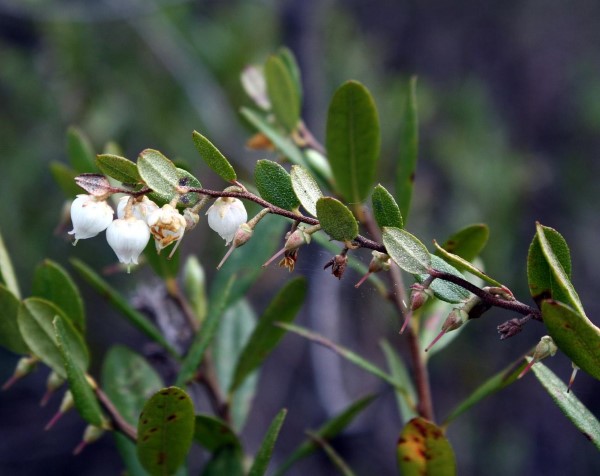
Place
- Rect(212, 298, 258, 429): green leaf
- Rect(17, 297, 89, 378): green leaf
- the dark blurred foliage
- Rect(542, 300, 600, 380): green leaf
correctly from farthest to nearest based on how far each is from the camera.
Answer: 1. the dark blurred foliage
2. Rect(212, 298, 258, 429): green leaf
3. Rect(17, 297, 89, 378): green leaf
4. Rect(542, 300, 600, 380): green leaf

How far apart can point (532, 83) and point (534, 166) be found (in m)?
1.50

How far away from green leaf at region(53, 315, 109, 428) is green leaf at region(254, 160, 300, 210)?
0.90 ft

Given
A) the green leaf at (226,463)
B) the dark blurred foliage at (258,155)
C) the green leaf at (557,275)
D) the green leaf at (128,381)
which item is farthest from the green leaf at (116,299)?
the dark blurred foliage at (258,155)

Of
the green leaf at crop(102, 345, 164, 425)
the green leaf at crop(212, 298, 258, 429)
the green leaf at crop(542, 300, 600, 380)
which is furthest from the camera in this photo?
the green leaf at crop(212, 298, 258, 429)

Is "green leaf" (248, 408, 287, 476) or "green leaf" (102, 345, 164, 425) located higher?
"green leaf" (102, 345, 164, 425)

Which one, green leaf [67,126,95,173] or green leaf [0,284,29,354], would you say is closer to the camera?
green leaf [0,284,29,354]

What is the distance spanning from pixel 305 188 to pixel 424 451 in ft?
1.18

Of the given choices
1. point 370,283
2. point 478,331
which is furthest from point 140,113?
point 370,283

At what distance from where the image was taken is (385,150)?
2.83 metres

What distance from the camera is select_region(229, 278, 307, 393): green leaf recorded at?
3.35 ft

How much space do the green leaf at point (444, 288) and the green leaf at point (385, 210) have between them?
52 millimetres

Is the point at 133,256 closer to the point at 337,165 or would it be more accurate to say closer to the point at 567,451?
the point at 337,165

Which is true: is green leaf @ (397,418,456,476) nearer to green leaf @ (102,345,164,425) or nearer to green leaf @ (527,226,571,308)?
green leaf @ (527,226,571,308)

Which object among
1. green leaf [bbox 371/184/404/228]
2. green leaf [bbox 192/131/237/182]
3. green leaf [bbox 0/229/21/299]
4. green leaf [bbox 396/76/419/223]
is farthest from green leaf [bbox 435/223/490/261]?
green leaf [bbox 0/229/21/299]
